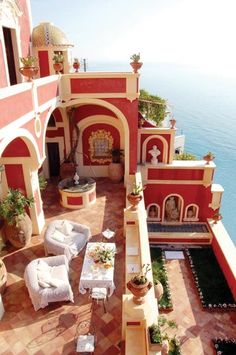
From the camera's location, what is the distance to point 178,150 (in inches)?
1613

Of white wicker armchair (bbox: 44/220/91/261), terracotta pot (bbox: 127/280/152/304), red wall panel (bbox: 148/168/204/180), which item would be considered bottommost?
red wall panel (bbox: 148/168/204/180)

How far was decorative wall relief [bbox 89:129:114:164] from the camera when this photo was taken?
16812mm

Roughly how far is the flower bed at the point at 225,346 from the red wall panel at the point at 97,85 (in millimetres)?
12479

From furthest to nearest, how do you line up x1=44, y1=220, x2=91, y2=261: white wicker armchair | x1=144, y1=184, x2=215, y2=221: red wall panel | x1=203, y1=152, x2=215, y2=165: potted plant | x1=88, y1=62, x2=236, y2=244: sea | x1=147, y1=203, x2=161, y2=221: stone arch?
x1=88, y1=62, x2=236, y2=244: sea, x1=147, y1=203, x2=161, y2=221: stone arch, x1=144, y1=184, x2=215, y2=221: red wall panel, x1=203, y1=152, x2=215, y2=165: potted plant, x1=44, y1=220, x2=91, y2=261: white wicker armchair

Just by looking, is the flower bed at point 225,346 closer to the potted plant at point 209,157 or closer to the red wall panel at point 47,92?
the potted plant at point 209,157

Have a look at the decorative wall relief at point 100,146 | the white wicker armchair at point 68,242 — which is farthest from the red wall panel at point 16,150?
the decorative wall relief at point 100,146

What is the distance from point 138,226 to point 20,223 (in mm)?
4485

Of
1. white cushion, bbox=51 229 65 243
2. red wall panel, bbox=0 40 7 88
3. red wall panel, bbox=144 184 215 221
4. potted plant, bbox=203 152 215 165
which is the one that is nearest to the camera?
white cushion, bbox=51 229 65 243

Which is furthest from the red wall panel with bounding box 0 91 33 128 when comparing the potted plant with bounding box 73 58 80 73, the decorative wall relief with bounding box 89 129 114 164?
the decorative wall relief with bounding box 89 129 114 164

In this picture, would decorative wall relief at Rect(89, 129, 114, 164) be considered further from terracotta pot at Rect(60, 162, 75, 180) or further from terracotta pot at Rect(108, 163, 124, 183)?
terracotta pot at Rect(60, 162, 75, 180)

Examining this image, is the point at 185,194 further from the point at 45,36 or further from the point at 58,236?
the point at 45,36

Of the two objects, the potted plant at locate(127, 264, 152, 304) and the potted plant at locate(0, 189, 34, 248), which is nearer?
the potted plant at locate(127, 264, 152, 304)

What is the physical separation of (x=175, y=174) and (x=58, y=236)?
10187 millimetres

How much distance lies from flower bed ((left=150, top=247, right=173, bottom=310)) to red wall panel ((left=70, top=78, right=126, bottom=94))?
9.97 m
